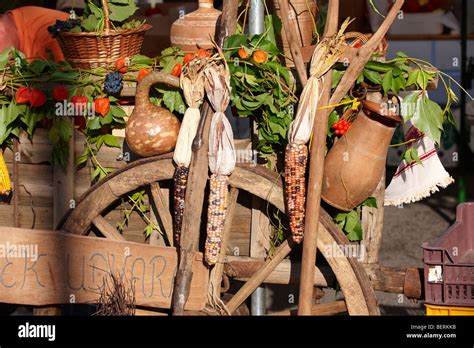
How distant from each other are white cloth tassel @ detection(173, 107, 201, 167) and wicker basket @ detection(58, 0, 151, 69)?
1.81 feet

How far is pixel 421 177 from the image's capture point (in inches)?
174

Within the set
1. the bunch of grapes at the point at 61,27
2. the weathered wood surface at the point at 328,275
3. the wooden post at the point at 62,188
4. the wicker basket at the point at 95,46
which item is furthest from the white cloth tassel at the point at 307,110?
the bunch of grapes at the point at 61,27

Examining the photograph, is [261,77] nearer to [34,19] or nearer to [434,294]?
[434,294]

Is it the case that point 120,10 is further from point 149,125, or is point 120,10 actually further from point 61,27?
point 149,125

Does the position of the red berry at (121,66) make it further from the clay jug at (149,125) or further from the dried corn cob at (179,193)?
the dried corn cob at (179,193)

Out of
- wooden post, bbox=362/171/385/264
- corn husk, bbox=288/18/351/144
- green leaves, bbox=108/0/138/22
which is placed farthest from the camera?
green leaves, bbox=108/0/138/22

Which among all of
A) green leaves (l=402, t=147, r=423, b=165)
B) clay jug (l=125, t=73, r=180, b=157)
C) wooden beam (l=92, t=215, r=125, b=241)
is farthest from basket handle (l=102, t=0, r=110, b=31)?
green leaves (l=402, t=147, r=423, b=165)

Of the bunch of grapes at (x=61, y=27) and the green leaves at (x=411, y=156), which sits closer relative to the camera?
the green leaves at (x=411, y=156)

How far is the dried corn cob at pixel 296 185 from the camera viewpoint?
424cm

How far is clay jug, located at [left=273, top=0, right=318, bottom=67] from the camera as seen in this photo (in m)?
4.58

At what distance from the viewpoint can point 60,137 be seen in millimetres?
4641

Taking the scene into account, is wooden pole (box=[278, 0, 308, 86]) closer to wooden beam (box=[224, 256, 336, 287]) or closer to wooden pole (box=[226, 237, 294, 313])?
wooden pole (box=[226, 237, 294, 313])

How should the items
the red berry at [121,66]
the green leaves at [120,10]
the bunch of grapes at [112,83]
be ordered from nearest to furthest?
the bunch of grapes at [112,83] → the red berry at [121,66] → the green leaves at [120,10]

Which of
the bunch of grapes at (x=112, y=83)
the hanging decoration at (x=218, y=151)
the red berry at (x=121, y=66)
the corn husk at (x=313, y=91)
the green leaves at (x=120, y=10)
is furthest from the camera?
the green leaves at (x=120, y=10)
